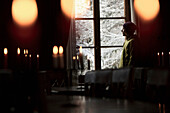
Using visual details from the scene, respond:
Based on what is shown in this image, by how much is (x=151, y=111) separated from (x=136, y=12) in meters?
5.60

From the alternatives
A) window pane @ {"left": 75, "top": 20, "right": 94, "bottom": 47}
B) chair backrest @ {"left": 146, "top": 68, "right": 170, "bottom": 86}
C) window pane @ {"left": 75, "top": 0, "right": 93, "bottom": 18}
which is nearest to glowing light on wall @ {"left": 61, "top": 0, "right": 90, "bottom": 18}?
window pane @ {"left": 75, "top": 0, "right": 93, "bottom": 18}

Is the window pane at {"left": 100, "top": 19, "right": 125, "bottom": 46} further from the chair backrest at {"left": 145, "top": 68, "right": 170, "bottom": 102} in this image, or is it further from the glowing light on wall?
the chair backrest at {"left": 145, "top": 68, "right": 170, "bottom": 102}

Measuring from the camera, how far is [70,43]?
6.33 m

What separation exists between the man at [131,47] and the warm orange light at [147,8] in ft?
9.64

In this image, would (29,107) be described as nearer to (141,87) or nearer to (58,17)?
(141,87)

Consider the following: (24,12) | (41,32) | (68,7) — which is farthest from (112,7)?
(24,12)

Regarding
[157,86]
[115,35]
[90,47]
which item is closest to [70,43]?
[90,47]

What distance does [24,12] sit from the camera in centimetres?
647

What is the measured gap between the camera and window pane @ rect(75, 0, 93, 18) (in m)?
6.70

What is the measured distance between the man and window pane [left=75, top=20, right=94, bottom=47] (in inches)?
113

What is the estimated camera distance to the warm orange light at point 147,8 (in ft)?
21.7

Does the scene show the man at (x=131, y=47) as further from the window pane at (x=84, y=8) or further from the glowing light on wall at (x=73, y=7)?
the window pane at (x=84, y=8)

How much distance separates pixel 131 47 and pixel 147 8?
328 centimetres

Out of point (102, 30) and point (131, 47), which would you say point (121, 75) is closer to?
point (131, 47)
